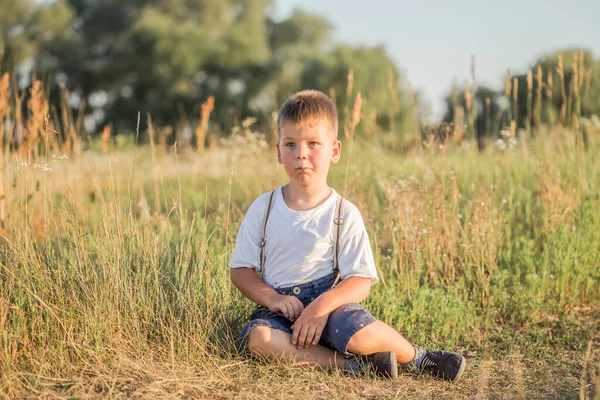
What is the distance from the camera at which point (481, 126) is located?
69.6ft

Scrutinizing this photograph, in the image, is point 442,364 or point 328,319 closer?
point 328,319

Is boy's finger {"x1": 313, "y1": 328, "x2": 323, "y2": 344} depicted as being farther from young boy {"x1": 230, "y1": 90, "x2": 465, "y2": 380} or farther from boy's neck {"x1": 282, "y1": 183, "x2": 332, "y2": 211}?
boy's neck {"x1": 282, "y1": 183, "x2": 332, "y2": 211}

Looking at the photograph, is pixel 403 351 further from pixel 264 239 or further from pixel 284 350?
pixel 264 239

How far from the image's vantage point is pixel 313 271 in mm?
2939

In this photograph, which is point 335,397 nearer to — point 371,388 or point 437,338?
point 371,388

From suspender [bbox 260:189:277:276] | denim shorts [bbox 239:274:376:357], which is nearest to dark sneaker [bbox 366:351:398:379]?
denim shorts [bbox 239:274:376:357]

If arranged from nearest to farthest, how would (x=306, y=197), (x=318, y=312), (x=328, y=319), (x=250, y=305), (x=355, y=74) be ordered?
1. (x=318, y=312)
2. (x=328, y=319)
3. (x=306, y=197)
4. (x=250, y=305)
5. (x=355, y=74)

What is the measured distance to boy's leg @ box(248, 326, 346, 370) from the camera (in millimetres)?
2850

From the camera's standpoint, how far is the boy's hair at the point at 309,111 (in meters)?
2.89

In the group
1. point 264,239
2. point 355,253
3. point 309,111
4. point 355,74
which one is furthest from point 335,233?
point 355,74

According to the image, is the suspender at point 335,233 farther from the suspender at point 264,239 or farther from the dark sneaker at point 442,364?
the dark sneaker at point 442,364

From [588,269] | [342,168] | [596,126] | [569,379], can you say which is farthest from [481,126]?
[569,379]

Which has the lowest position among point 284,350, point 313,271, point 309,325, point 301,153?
point 284,350

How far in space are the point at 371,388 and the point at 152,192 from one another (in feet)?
17.9
